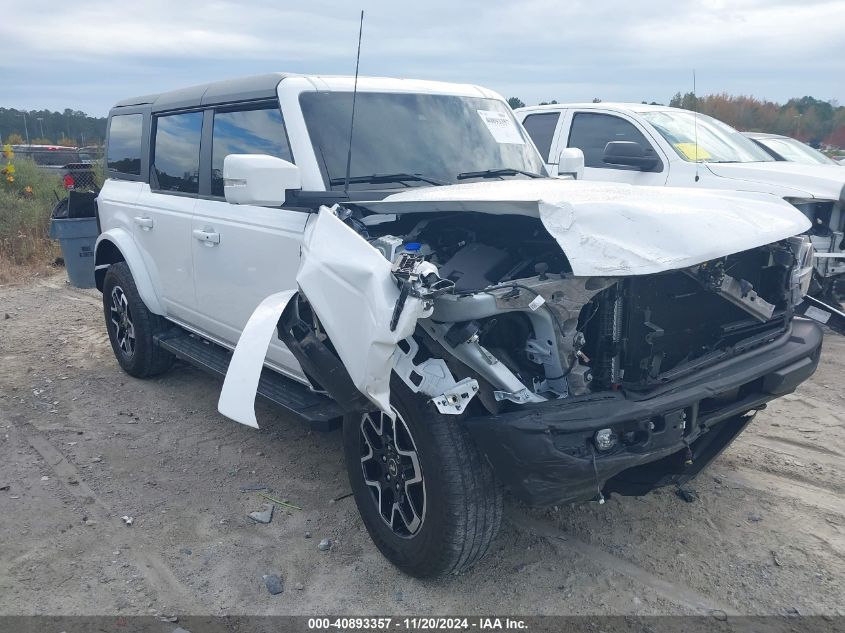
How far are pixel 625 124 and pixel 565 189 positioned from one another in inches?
187

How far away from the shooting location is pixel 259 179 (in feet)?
11.1

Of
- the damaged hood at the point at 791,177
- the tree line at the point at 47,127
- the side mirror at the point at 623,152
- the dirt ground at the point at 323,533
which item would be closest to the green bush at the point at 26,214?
the dirt ground at the point at 323,533

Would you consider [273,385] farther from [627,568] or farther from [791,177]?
[791,177]

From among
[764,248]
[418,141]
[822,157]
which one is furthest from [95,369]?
[822,157]

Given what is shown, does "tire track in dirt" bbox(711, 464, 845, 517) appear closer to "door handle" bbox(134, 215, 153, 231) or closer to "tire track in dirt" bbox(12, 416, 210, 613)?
"tire track in dirt" bbox(12, 416, 210, 613)

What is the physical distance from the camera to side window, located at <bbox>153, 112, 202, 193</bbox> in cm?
489

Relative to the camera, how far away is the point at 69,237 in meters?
7.11

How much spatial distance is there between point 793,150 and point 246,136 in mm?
7655

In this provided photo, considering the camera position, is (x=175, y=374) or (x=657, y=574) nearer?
(x=657, y=574)

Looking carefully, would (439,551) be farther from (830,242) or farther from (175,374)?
(830,242)

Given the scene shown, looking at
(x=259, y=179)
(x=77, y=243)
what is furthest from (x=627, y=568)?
(x=77, y=243)

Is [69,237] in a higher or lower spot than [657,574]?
higher

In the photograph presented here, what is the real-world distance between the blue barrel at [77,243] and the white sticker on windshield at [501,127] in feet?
14.0

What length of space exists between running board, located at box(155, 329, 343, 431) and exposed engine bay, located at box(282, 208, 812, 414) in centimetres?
55
